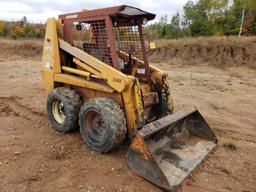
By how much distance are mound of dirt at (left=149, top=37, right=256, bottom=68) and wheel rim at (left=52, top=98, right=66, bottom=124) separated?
39.6ft

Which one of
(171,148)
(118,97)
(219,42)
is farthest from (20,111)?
(219,42)

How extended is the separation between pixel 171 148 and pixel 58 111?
2135mm

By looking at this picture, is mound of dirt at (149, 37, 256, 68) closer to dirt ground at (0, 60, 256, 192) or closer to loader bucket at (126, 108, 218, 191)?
dirt ground at (0, 60, 256, 192)

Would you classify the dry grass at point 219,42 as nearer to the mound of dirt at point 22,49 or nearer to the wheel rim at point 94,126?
the mound of dirt at point 22,49

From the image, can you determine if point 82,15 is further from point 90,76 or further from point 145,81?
point 145,81

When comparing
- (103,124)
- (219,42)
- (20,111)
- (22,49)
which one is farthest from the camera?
(22,49)

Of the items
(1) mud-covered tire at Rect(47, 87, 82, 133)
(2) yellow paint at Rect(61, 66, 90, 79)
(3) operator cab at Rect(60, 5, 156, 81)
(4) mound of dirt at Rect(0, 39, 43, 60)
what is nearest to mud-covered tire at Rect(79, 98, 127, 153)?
(1) mud-covered tire at Rect(47, 87, 82, 133)

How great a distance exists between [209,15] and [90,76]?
27357 millimetres

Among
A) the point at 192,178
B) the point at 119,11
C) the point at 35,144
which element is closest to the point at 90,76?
the point at 119,11

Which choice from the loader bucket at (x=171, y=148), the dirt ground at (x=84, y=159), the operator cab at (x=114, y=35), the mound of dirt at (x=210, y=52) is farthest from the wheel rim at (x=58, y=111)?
the mound of dirt at (x=210, y=52)

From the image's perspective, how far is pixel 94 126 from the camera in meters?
4.23

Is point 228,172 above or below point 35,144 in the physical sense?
below

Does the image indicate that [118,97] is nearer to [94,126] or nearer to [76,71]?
[94,126]

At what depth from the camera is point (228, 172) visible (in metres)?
3.74
